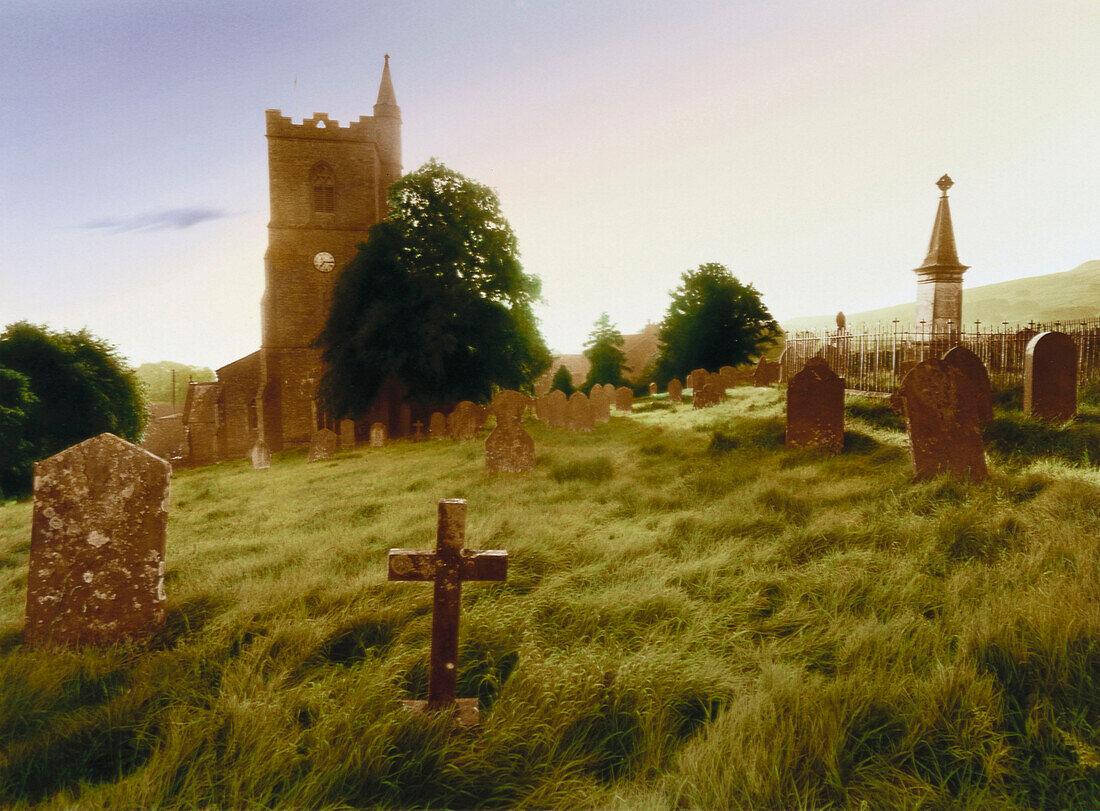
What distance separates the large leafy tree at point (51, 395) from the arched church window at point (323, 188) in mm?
10373

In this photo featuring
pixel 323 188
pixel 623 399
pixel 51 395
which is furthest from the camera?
pixel 323 188

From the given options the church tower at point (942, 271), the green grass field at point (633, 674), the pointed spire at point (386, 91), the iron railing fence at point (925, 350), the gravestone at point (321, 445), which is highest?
the pointed spire at point (386, 91)

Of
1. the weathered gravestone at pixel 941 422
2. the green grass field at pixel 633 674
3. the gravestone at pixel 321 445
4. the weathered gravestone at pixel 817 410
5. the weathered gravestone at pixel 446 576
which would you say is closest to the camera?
the green grass field at pixel 633 674

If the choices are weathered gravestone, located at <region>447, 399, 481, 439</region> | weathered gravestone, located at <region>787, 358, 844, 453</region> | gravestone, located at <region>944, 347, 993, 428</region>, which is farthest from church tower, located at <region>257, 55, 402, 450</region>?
gravestone, located at <region>944, 347, 993, 428</region>

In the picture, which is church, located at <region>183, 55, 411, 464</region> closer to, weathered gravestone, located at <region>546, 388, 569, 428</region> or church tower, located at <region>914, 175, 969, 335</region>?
weathered gravestone, located at <region>546, 388, 569, 428</region>

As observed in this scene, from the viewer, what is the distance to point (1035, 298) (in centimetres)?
8438

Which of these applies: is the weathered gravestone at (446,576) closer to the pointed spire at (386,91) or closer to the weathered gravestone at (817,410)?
the weathered gravestone at (817,410)

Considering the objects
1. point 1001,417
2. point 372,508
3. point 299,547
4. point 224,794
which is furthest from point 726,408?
point 224,794

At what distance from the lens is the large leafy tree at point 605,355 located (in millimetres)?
40000

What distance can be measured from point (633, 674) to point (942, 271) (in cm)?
1718

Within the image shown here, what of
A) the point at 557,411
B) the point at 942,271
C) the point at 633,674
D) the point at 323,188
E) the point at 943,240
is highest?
the point at 323,188

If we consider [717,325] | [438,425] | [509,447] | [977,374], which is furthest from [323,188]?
[977,374]

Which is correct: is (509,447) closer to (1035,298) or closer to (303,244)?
(303,244)

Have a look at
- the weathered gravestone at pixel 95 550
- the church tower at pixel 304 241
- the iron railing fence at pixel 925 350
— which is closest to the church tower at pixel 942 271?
the iron railing fence at pixel 925 350
